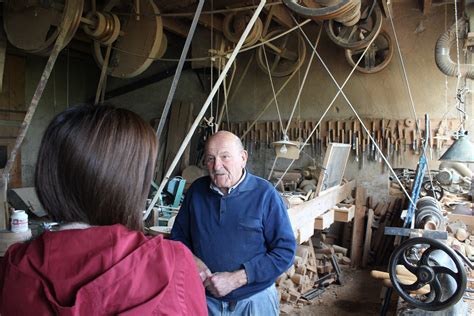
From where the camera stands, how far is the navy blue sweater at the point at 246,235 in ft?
5.74

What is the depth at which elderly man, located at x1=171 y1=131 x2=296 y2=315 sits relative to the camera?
1.73m

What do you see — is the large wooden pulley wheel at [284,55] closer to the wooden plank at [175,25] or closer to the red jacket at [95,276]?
the wooden plank at [175,25]

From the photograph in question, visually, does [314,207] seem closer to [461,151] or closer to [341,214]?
[341,214]

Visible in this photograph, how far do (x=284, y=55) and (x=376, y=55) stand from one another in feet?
4.53

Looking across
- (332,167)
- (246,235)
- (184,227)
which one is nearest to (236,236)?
(246,235)

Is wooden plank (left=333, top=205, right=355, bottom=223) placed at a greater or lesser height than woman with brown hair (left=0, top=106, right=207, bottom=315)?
lesser

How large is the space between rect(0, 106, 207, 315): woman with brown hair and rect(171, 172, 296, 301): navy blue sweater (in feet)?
3.22

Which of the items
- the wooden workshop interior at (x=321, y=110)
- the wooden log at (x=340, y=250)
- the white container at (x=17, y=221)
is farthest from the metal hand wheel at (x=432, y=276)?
the wooden log at (x=340, y=250)

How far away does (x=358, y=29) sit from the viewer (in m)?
5.07

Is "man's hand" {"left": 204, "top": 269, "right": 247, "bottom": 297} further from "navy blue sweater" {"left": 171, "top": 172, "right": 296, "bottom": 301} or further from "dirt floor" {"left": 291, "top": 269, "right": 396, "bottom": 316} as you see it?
"dirt floor" {"left": 291, "top": 269, "right": 396, "bottom": 316}

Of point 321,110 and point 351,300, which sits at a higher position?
point 321,110

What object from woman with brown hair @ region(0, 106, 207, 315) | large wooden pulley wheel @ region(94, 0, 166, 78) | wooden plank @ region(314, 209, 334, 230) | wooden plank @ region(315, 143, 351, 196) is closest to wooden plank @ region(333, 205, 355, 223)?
wooden plank @ region(315, 143, 351, 196)

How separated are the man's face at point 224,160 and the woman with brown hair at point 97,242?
3.40 feet

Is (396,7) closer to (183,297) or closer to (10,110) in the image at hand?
(183,297)
